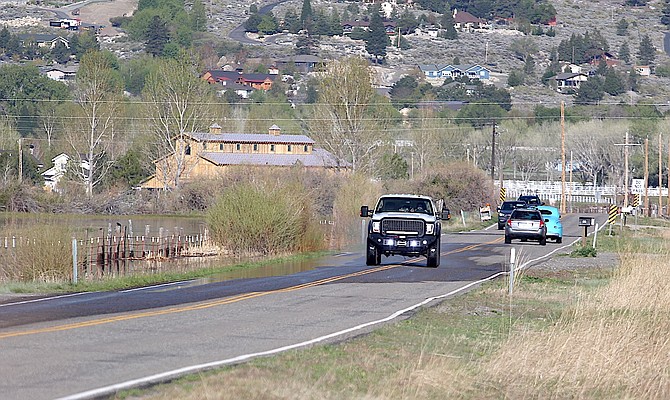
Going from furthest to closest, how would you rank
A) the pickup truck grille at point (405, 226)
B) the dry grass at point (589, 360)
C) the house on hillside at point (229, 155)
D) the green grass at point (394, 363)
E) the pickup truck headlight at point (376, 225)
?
the house on hillside at point (229, 155), the pickup truck headlight at point (376, 225), the pickup truck grille at point (405, 226), the dry grass at point (589, 360), the green grass at point (394, 363)

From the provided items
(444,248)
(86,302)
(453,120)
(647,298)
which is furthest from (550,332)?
(453,120)

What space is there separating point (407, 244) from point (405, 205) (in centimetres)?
153

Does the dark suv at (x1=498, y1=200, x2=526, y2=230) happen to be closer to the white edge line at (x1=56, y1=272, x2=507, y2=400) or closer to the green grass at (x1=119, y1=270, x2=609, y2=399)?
the green grass at (x1=119, y1=270, x2=609, y2=399)

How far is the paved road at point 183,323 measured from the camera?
45.3 ft

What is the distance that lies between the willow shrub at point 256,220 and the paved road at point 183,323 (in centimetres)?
936

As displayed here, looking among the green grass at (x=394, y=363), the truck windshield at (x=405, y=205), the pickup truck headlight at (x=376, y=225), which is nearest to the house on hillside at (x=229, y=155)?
the truck windshield at (x=405, y=205)

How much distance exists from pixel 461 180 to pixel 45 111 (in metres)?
71.5

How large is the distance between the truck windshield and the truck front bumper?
974 mm

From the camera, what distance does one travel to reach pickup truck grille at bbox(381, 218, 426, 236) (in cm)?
3434

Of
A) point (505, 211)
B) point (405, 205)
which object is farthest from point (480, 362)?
point (505, 211)

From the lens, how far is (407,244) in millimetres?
34406

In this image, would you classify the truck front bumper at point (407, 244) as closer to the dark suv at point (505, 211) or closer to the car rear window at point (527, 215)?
the car rear window at point (527, 215)

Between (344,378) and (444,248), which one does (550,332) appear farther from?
(444,248)

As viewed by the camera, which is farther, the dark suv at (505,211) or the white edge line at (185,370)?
A: the dark suv at (505,211)
